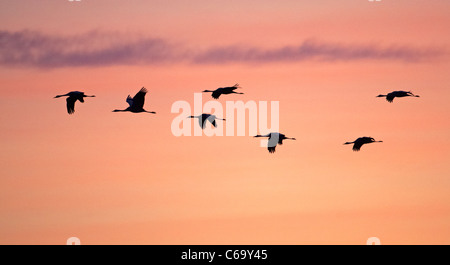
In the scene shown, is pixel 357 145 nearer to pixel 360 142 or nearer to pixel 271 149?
pixel 360 142

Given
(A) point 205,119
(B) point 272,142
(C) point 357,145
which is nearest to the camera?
(A) point 205,119

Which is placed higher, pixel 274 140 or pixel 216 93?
pixel 216 93

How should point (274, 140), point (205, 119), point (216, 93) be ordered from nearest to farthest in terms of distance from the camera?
1. point (216, 93)
2. point (205, 119)
3. point (274, 140)

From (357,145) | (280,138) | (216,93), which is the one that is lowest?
(357,145)

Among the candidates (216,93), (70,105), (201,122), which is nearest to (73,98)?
(70,105)

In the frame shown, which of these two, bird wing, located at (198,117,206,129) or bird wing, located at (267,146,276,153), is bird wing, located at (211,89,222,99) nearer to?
bird wing, located at (198,117,206,129)

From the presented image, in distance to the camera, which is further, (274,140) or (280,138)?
(280,138)

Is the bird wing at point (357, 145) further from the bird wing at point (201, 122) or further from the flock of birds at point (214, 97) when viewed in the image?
the bird wing at point (201, 122)

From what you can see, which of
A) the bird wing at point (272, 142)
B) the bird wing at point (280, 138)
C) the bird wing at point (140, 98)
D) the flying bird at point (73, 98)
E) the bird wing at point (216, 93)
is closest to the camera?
the bird wing at point (140, 98)

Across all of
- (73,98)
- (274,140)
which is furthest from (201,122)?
(73,98)

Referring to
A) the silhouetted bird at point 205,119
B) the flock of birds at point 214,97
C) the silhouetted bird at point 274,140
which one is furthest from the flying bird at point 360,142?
the silhouetted bird at point 205,119
